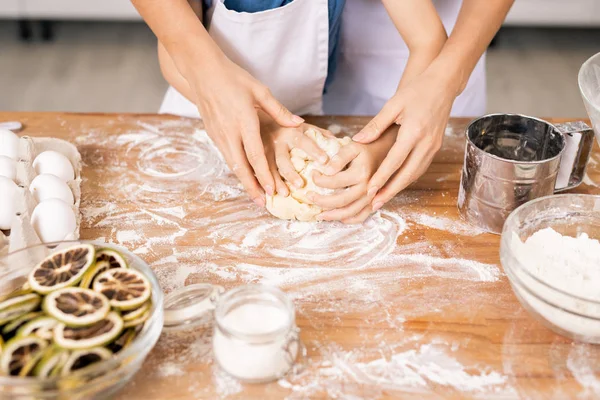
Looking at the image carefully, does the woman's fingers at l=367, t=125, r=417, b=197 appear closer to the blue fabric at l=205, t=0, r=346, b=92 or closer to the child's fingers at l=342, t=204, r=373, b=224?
the child's fingers at l=342, t=204, r=373, b=224

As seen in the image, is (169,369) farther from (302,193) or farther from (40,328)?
(302,193)

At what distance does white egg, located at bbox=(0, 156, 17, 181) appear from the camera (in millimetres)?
1107

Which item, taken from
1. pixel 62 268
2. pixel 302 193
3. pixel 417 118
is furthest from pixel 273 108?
pixel 62 268

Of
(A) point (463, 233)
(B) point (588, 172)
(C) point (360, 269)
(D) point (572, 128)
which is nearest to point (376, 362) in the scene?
(C) point (360, 269)

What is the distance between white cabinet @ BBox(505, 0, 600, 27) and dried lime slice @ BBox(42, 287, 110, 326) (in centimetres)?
319

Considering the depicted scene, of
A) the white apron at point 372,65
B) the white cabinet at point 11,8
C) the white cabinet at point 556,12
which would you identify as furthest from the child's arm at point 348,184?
the white cabinet at point 11,8

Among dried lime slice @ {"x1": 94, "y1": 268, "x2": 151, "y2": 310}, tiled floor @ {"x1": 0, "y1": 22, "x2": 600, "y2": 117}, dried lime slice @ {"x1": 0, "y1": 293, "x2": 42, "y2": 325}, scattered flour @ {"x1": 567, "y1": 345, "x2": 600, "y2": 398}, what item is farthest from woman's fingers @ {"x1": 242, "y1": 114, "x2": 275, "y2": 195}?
tiled floor @ {"x1": 0, "y1": 22, "x2": 600, "y2": 117}

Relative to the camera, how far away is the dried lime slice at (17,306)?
0.77 metres

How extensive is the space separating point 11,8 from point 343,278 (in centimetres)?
326

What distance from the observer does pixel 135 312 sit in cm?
78

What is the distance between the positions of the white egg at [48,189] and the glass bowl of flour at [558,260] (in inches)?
30.2

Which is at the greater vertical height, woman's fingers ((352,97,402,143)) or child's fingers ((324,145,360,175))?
woman's fingers ((352,97,402,143))

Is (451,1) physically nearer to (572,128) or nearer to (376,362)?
(572,128)

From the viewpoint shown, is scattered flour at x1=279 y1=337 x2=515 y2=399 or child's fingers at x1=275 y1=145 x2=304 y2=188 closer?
scattered flour at x1=279 y1=337 x2=515 y2=399
